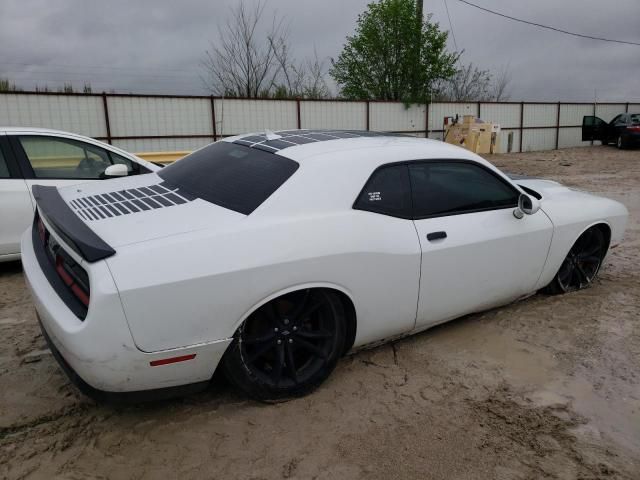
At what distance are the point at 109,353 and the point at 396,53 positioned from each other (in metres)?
25.1

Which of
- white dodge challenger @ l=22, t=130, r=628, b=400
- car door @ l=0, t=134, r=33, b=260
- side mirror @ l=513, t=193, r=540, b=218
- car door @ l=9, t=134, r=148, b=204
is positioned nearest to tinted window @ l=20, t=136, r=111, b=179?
car door @ l=9, t=134, r=148, b=204

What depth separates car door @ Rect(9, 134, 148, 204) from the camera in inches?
204

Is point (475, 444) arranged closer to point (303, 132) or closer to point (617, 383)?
point (617, 383)

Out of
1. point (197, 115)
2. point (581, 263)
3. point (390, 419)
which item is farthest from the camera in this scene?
point (197, 115)

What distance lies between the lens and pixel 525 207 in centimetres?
371

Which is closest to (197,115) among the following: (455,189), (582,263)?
(582,263)

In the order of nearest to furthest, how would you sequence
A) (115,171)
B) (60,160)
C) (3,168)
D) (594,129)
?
(115,171), (3,168), (60,160), (594,129)

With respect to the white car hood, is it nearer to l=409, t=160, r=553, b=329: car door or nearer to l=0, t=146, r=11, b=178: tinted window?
l=409, t=160, r=553, b=329: car door

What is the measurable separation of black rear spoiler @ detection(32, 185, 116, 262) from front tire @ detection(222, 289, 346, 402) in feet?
2.52

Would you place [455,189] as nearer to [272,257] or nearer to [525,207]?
[525,207]

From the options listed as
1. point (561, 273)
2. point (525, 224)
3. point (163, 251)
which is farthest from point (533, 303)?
point (163, 251)

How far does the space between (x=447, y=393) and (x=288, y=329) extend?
1.01m

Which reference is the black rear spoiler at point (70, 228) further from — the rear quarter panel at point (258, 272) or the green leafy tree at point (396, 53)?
the green leafy tree at point (396, 53)

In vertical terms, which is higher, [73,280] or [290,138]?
[290,138]
